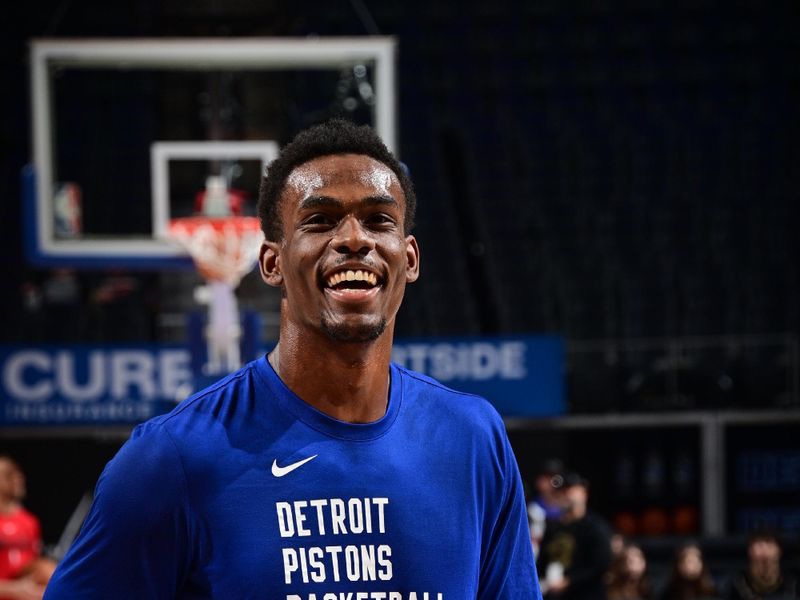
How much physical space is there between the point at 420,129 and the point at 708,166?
140 inches

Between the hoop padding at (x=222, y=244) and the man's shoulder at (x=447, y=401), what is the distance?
6.17m

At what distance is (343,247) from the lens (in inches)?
67.0

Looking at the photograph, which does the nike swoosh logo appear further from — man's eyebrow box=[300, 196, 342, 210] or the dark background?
the dark background

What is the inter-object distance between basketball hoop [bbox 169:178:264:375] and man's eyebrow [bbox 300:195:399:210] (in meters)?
6.29

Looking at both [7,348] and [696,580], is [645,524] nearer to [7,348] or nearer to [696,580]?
[696,580]

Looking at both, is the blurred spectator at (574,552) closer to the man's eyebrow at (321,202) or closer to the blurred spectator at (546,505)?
the blurred spectator at (546,505)

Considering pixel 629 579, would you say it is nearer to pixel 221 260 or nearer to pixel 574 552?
pixel 574 552

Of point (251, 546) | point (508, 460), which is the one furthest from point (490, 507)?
point (251, 546)

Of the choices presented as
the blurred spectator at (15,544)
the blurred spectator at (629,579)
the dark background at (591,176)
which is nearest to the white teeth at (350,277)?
the blurred spectator at (15,544)

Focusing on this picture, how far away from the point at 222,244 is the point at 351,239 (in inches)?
257

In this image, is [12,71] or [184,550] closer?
[184,550]

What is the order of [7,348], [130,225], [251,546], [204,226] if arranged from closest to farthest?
[251,546]
[204,226]
[7,348]
[130,225]

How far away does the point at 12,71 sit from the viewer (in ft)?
47.9

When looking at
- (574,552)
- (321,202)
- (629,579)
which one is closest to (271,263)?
(321,202)
